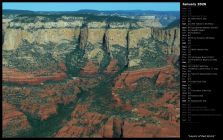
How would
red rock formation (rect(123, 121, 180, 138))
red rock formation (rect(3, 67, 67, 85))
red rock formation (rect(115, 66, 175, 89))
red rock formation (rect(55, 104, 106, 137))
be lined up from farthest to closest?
red rock formation (rect(3, 67, 67, 85))
red rock formation (rect(115, 66, 175, 89))
red rock formation (rect(55, 104, 106, 137))
red rock formation (rect(123, 121, 180, 138))

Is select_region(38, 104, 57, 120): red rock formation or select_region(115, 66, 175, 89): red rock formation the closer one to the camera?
select_region(38, 104, 57, 120): red rock formation

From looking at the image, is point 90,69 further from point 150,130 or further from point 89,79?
point 150,130

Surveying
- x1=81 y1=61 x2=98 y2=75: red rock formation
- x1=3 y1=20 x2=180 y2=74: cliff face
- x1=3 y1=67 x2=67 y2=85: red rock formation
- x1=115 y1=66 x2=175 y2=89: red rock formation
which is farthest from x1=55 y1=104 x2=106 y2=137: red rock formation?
x1=81 y1=61 x2=98 y2=75: red rock formation

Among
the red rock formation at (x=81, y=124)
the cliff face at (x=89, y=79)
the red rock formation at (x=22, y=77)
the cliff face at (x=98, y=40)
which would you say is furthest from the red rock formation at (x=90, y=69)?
the red rock formation at (x=81, y=124)

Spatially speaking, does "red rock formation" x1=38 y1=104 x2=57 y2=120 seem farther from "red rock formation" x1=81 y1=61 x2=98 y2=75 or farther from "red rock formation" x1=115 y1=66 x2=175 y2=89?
"red rock formation" x1=81 y1=61 x2=98 y2=75

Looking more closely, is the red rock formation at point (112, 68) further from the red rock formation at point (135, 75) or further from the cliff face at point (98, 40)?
the red rock formation at point (135, 75)

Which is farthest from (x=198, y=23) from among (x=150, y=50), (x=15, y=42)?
(x=15, y=42)

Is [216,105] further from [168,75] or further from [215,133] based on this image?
[168,75]

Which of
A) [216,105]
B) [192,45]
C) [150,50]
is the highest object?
[192,45]
